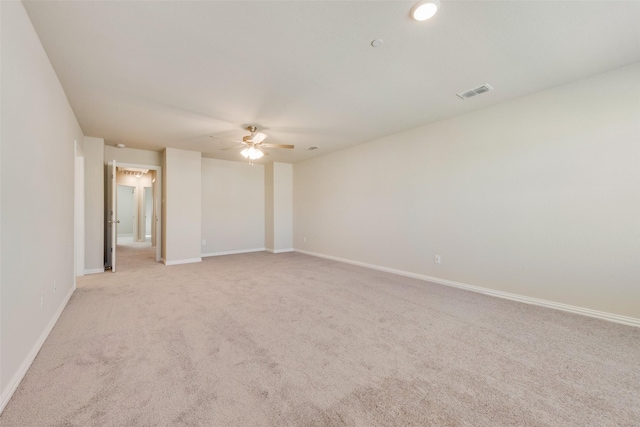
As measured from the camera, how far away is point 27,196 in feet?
6.25

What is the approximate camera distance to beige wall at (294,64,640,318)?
2707 millimetres

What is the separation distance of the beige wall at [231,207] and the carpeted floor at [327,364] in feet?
11.3

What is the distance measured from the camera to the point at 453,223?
4.02m

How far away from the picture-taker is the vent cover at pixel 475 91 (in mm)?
3042

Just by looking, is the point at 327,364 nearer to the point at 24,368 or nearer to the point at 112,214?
the point at 24,368

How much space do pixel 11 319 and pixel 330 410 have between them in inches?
80.6

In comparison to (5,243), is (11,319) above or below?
below

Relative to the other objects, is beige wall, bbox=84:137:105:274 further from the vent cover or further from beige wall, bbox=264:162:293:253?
the vent cover

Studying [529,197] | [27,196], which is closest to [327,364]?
[27,196]

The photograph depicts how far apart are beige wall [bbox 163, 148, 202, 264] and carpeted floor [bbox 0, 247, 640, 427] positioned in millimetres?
2229

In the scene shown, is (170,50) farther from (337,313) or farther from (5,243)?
(337,313)

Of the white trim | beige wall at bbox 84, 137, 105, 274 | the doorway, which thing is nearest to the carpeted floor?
beige wall at bbox 84, 137, 105, 274

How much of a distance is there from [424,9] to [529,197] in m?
2.66

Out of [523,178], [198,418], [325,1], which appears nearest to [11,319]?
[198,418]
